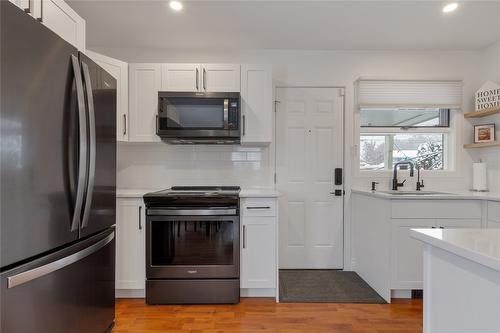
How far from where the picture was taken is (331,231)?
317 centimetres

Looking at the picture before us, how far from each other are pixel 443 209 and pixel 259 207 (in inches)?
64.4

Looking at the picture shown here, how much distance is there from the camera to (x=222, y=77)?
8.84 ft

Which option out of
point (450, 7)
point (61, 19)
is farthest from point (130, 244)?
point (450, 7)

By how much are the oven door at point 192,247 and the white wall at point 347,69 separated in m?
0.79

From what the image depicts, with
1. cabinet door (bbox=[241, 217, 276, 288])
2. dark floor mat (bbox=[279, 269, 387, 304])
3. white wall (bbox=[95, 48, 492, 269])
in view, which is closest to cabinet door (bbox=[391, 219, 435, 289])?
dark floor mat (bbox=[279, 269, 387, 304])

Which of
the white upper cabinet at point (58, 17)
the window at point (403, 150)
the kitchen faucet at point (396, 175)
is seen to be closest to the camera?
the white upper cabinet at point (58, 17)

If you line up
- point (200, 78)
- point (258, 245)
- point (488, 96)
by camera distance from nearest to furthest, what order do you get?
point (258, 245), point (200, 78), point (488, 96)

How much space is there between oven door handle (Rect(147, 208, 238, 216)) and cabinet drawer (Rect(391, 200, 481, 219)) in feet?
5.06

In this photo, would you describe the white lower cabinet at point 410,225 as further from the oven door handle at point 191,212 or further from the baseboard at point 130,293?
the baseboard at point 130,293

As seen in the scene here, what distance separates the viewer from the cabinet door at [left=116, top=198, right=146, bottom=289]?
95.1 inches

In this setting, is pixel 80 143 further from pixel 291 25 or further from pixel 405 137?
pixel 405 137

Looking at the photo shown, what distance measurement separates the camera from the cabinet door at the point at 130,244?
7.93 feet

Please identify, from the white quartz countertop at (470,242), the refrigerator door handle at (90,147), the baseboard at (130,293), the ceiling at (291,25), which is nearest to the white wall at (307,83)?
the ceiling at (291,25)

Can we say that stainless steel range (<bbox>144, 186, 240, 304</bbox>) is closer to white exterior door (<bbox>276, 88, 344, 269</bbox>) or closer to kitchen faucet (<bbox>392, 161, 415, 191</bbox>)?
white exterior door (<bbox>276, 88, 344, 269</bbox>)
